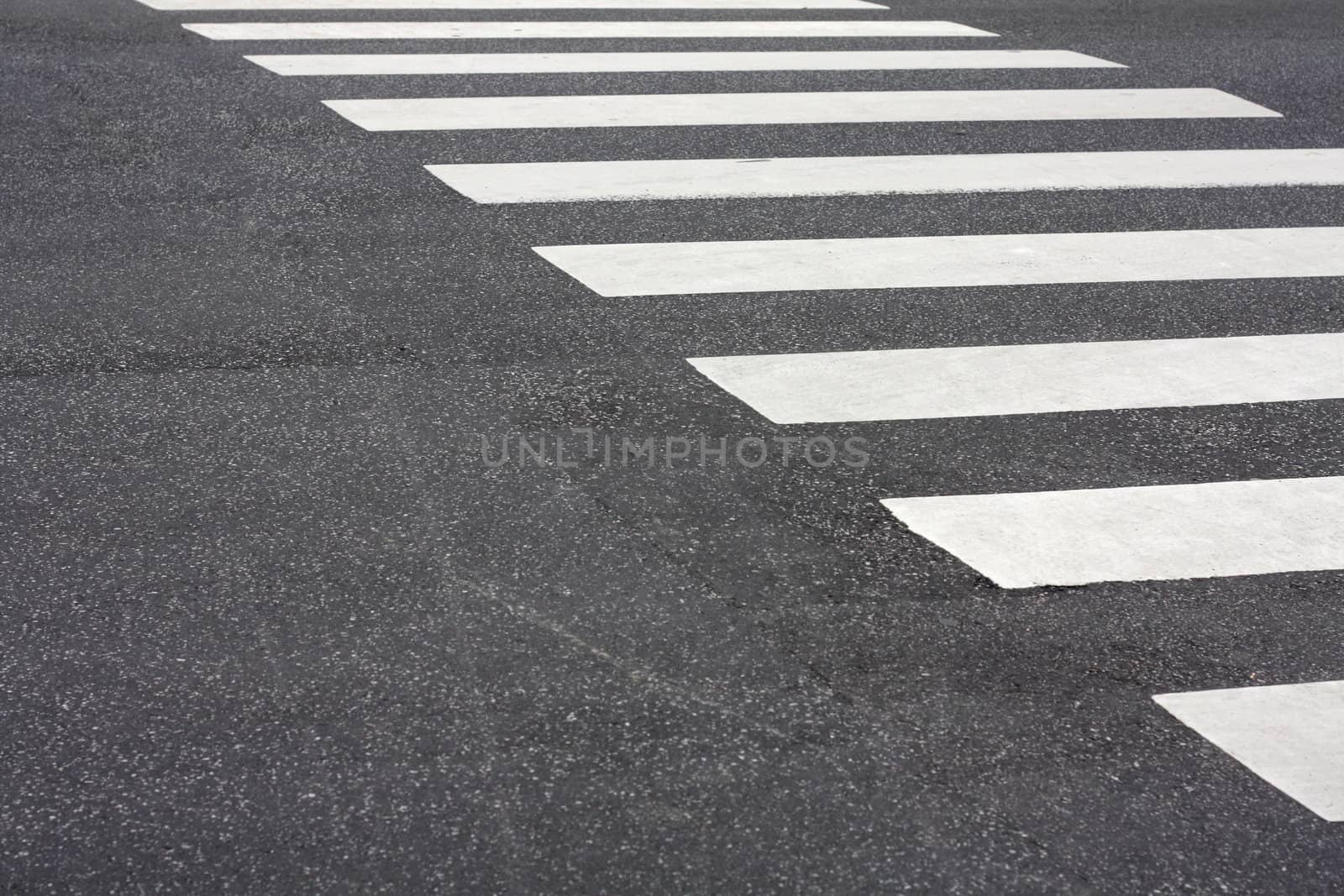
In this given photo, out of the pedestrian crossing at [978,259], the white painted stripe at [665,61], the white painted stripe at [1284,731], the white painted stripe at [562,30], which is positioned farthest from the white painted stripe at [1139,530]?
the white painted stripe at [562,30]

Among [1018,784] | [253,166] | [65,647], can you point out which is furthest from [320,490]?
[253,166]

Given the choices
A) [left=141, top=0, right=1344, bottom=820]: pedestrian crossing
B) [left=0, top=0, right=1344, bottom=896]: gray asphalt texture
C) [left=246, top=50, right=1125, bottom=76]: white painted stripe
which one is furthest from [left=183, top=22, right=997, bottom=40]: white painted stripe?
[left=0, top=0, right=1344, bottom=896]: gray asphalt texture

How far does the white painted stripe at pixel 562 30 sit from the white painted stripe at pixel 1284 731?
6499 millimetres

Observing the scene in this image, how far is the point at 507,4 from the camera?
930 cm

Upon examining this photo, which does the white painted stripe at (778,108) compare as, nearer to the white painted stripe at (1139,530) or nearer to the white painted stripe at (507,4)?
the white painted stripe at (507,4)

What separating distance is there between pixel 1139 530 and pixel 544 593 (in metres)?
1.52

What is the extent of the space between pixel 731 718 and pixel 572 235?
2944 mm

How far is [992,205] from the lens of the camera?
19.3 feet

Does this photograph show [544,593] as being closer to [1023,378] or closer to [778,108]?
[1023,378]

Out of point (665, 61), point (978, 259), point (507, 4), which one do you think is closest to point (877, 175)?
point (978, 259)

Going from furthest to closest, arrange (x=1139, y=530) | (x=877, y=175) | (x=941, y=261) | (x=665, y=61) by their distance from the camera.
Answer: (x=665, y=61) < (x=877, y=175) < (x=941, y=261) < (x=1139, y=530)

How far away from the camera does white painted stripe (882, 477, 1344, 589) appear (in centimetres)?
338

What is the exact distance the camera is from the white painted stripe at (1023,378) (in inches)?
163

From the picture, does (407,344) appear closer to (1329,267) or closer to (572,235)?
(572,235)
